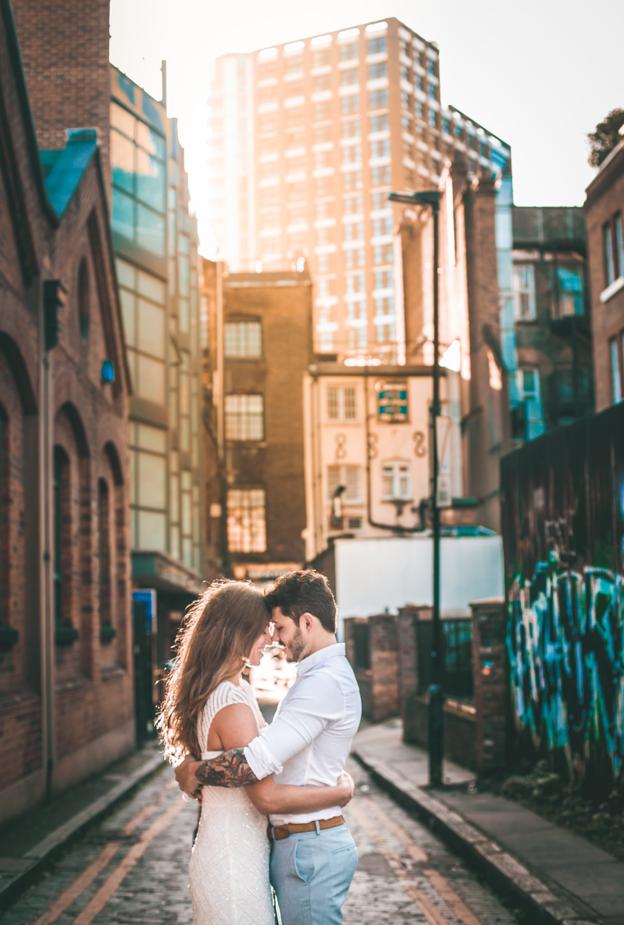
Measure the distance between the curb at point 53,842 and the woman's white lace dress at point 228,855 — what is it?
195 inches

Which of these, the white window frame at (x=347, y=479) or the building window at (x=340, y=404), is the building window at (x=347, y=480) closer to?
the white window frame at (x=347, y=479)

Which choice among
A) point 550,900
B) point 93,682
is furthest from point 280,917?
point 93,682

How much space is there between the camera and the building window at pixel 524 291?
150ft

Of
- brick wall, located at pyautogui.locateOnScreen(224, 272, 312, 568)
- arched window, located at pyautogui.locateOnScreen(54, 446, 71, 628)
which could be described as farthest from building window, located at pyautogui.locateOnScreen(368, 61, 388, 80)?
arched window, located at pyautogui.locateOnScreen(54, 446, 71, 628)

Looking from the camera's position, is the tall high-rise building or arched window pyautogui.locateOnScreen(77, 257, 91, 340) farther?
the tall high-rise building

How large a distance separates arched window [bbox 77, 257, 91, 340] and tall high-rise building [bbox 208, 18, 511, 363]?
106614mm

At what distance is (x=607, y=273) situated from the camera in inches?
1101

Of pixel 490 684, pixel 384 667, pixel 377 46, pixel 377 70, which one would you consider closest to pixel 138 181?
pixel 384 667

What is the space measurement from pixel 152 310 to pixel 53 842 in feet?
70.5

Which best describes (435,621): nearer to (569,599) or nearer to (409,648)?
(569,599)

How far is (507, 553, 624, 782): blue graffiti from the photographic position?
1128 centimetres

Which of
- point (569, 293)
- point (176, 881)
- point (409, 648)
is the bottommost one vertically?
point (176, 881)

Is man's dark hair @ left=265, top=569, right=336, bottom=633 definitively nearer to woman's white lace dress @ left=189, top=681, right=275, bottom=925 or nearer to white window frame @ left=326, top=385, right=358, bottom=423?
woman's white lace dress @ left=189, top=681, right=275, bottom=925

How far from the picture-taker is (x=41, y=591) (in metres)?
A: 14.4
